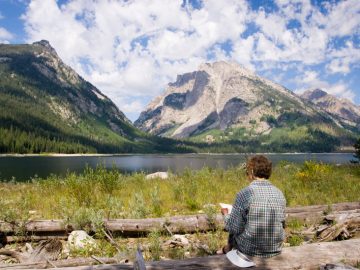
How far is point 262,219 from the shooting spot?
6.11 metres

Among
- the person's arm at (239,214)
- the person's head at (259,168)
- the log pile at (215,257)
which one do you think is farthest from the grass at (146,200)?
the person's head at (259,168)

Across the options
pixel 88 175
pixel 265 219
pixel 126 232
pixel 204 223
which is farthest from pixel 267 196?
pixel 88 175

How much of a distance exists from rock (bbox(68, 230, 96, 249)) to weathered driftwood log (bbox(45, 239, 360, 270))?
317 centimetres

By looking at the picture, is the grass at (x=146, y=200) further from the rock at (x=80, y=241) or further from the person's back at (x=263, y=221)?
the person's back at (x=263, y=221)

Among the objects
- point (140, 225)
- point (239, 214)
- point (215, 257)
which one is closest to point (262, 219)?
point (239, 214)

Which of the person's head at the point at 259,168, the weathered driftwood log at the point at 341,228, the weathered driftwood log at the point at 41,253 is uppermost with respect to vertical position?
the person's head at the point at 259,168

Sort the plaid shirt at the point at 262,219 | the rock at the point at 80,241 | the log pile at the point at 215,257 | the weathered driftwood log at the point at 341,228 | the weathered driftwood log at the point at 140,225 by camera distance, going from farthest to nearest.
Answer: the weathered driftwood log at the point at 140,225 → the weathered driftwood log at the point at 341,228 → the rock at the point at 80,241 → the plaid shirt at the point at 262,219 → the log pile at the point at 215,257

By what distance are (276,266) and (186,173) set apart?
14543 millimetres

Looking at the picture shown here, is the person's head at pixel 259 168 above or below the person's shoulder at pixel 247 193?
above

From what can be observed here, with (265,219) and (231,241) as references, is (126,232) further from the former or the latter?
(265,219)

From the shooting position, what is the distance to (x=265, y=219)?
6.11m

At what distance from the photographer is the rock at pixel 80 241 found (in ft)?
28.1

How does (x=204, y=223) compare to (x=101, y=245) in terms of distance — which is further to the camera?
(x=204, y=223)

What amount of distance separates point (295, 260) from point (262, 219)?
0.96 metres
